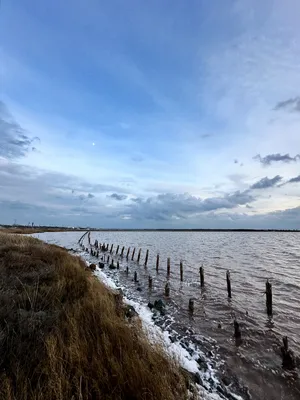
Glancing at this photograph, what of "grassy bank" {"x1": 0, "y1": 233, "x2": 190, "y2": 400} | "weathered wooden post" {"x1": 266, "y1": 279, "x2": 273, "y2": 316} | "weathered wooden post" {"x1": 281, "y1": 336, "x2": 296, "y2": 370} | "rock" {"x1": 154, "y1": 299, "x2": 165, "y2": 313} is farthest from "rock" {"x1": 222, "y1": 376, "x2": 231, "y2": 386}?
"weathered wooden post" {"x1": 266, "y1": 279, "x2": 273, "y2": 316}

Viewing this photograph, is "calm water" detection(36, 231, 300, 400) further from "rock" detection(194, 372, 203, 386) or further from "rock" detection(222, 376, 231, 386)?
"rock" detection(194, 372, 203, 386)

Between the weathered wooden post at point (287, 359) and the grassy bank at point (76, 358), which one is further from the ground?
the grassy bank at point (76, 358)

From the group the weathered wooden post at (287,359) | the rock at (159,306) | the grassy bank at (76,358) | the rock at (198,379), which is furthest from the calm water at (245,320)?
the grassy bank at (76,358)

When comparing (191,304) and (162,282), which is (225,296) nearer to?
(191,304)

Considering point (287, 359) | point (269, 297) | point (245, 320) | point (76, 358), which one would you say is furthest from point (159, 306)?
point (76, 358)

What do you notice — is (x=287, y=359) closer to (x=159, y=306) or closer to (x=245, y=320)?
(x=245, y=320)

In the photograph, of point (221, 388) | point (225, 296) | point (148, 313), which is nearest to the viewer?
point (221, 388)

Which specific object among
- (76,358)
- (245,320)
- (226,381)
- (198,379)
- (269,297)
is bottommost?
(245,320)

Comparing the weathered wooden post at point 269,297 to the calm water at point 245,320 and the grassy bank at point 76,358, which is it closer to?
the calm water at point 245,320

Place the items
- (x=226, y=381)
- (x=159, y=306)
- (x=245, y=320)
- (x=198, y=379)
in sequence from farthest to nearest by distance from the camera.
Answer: (x=159, y=306) < (x=245, y=320) < (x=226, y=381) < (x=198, y=379)

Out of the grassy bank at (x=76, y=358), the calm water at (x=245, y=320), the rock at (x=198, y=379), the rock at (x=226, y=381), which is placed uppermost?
the grassy bank at (x=76, y=358)

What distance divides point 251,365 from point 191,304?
4892 mm

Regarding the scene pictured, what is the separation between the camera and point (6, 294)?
7.05 metres

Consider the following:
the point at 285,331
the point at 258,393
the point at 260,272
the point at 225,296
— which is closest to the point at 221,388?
the point at 258,393
